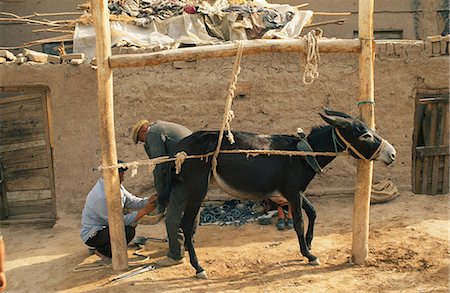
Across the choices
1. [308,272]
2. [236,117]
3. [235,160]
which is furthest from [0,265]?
[236,117]

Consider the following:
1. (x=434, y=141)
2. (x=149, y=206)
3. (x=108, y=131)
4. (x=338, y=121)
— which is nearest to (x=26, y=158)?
(x=149, y=206)

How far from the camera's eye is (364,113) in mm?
5129

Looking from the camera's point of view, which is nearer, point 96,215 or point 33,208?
point 96,215

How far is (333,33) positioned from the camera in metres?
11.5

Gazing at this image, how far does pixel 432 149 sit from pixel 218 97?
3523 mm

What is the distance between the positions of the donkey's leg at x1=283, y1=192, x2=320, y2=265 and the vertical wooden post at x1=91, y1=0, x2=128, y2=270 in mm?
1821

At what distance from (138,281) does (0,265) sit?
163 cm

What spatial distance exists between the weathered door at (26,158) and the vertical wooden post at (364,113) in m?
4.89

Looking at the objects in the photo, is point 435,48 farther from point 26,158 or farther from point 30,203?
point 30,203

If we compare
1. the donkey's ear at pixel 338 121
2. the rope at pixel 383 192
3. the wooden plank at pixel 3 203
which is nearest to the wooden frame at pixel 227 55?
the donkey's ear at pixel 338 121

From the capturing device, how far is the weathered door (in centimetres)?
794

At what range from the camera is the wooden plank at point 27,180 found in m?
8.12

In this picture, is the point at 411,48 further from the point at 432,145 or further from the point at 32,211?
A: the point at 32,211

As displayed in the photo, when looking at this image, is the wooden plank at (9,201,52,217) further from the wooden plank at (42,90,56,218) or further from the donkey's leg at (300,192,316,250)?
the donkey's leg at (300,192,316,250)
